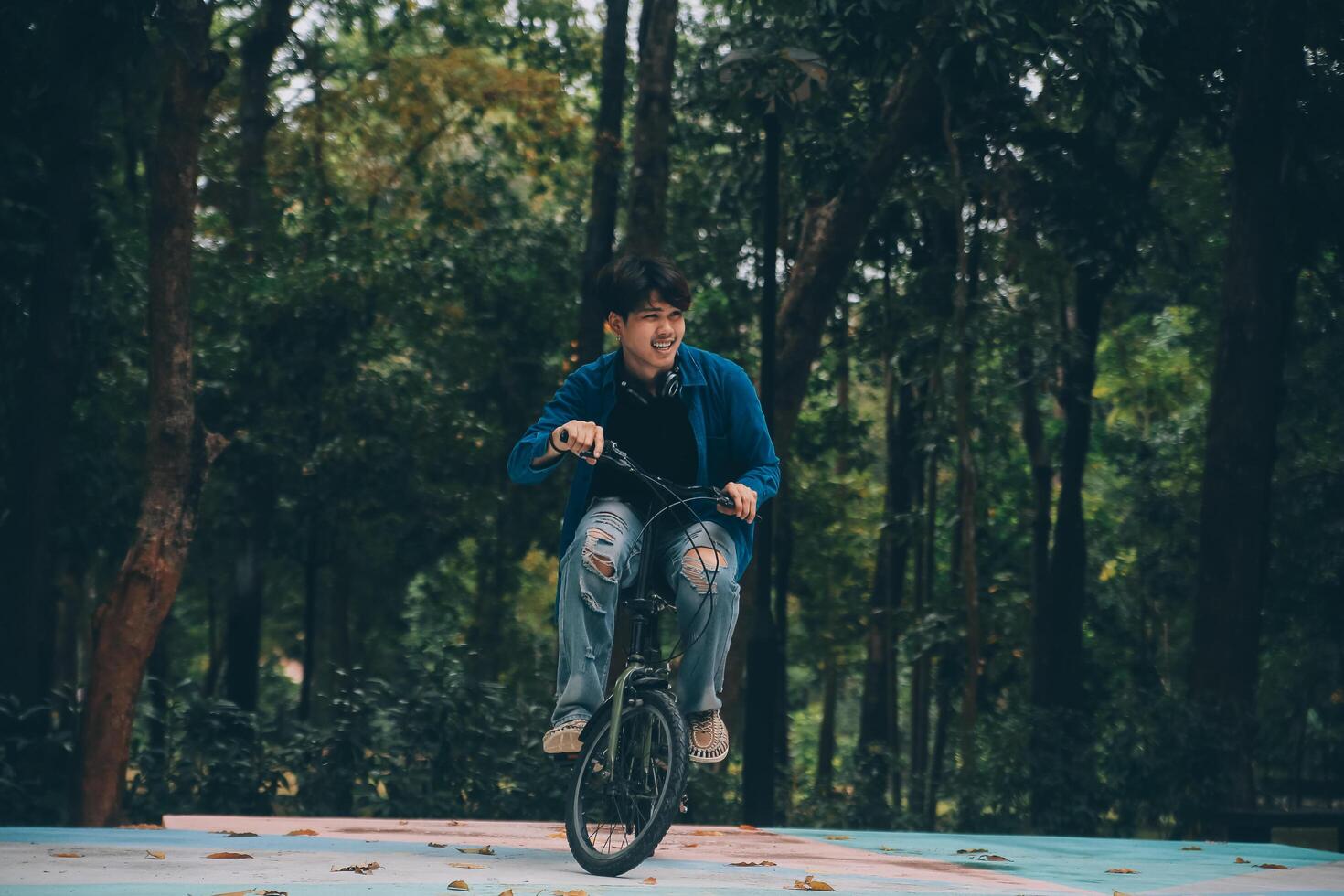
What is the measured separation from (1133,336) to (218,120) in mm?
15615

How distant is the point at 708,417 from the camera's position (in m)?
5.66

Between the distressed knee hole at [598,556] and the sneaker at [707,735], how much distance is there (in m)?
0.66

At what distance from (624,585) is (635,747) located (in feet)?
1.84

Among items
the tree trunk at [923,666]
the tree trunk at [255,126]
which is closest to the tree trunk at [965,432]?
the tree trunk at [923,666]

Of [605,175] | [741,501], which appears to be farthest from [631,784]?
[605,175]

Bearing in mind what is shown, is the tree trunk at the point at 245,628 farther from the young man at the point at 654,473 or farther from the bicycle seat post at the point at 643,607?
the bicycle seat post at the point at 643,607

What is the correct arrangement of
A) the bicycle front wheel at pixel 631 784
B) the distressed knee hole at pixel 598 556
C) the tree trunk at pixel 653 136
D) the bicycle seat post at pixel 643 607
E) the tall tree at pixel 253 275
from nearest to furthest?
1. the bicycle front wheel at pixel 631 784
2. the distressed knee hole at pixel 598 556
3. the bicycle seat post at pixel 643 607
4. the tree trunk at pixel 653 136
5. the tall tree at pixel 253 275

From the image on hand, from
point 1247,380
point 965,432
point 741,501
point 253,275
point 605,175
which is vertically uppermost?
point 605,175

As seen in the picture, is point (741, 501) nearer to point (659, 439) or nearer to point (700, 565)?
point (700, 565)

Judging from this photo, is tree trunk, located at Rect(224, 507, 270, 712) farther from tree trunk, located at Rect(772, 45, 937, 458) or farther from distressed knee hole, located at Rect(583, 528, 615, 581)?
distressed knee hole, located at Rect(583, 528, 615, 581)

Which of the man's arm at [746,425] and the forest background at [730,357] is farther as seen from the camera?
the forest background at [730,357]

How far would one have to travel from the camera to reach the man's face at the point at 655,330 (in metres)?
5.43

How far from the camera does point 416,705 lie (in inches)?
474

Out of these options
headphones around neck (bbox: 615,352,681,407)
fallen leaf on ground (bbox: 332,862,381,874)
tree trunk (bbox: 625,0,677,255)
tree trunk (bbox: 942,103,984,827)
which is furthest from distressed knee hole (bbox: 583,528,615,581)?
tree trunk (bbox: 942,103,984,827)
